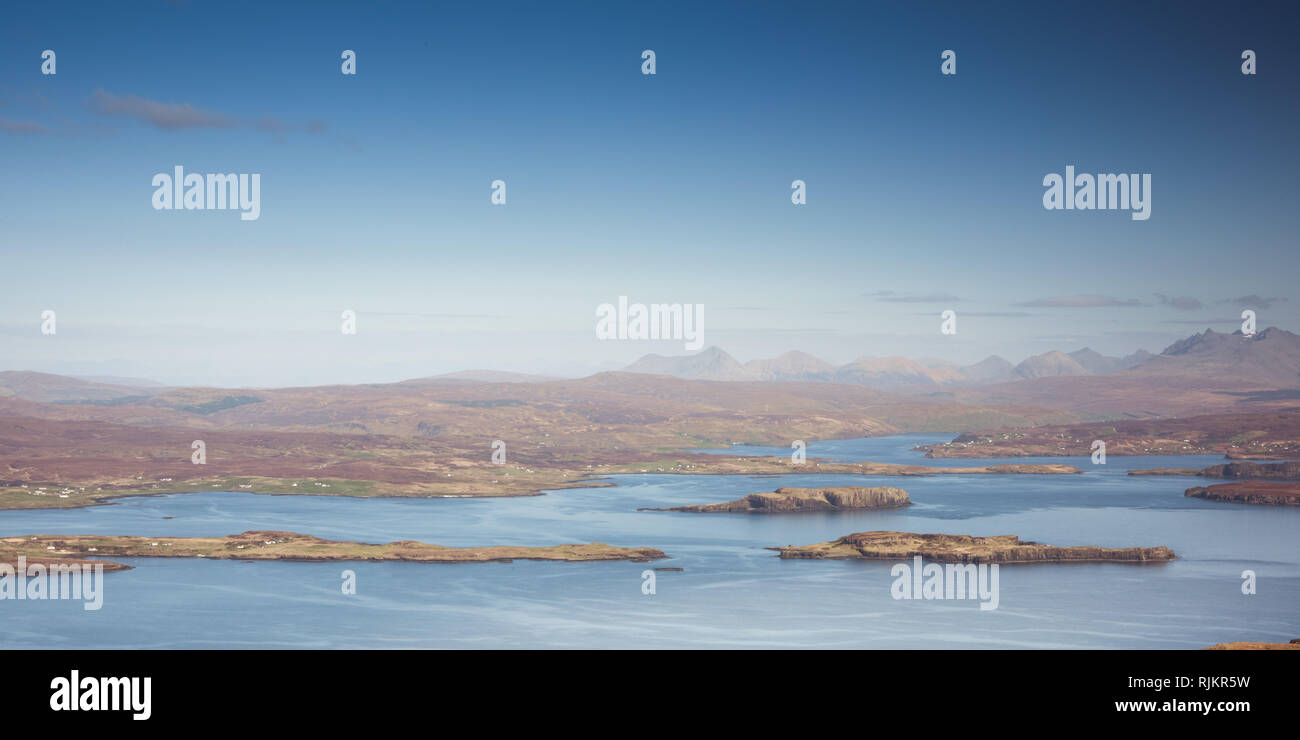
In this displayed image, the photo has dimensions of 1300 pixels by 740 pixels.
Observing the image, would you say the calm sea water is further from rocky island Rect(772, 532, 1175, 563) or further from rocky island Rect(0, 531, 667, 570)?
rocky island Rect(0, 531, 667, 570)

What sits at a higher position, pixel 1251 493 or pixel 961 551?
pixel 961 551

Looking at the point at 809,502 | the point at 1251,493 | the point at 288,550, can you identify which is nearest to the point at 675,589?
the point at 288,550

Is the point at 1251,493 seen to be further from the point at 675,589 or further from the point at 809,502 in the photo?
the point at 675,589

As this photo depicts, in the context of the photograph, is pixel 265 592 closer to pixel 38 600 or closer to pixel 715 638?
pixel 38 600

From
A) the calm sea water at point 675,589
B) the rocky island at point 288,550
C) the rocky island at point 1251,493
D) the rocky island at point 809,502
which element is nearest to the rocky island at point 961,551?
the calm sea water at point 675,589
